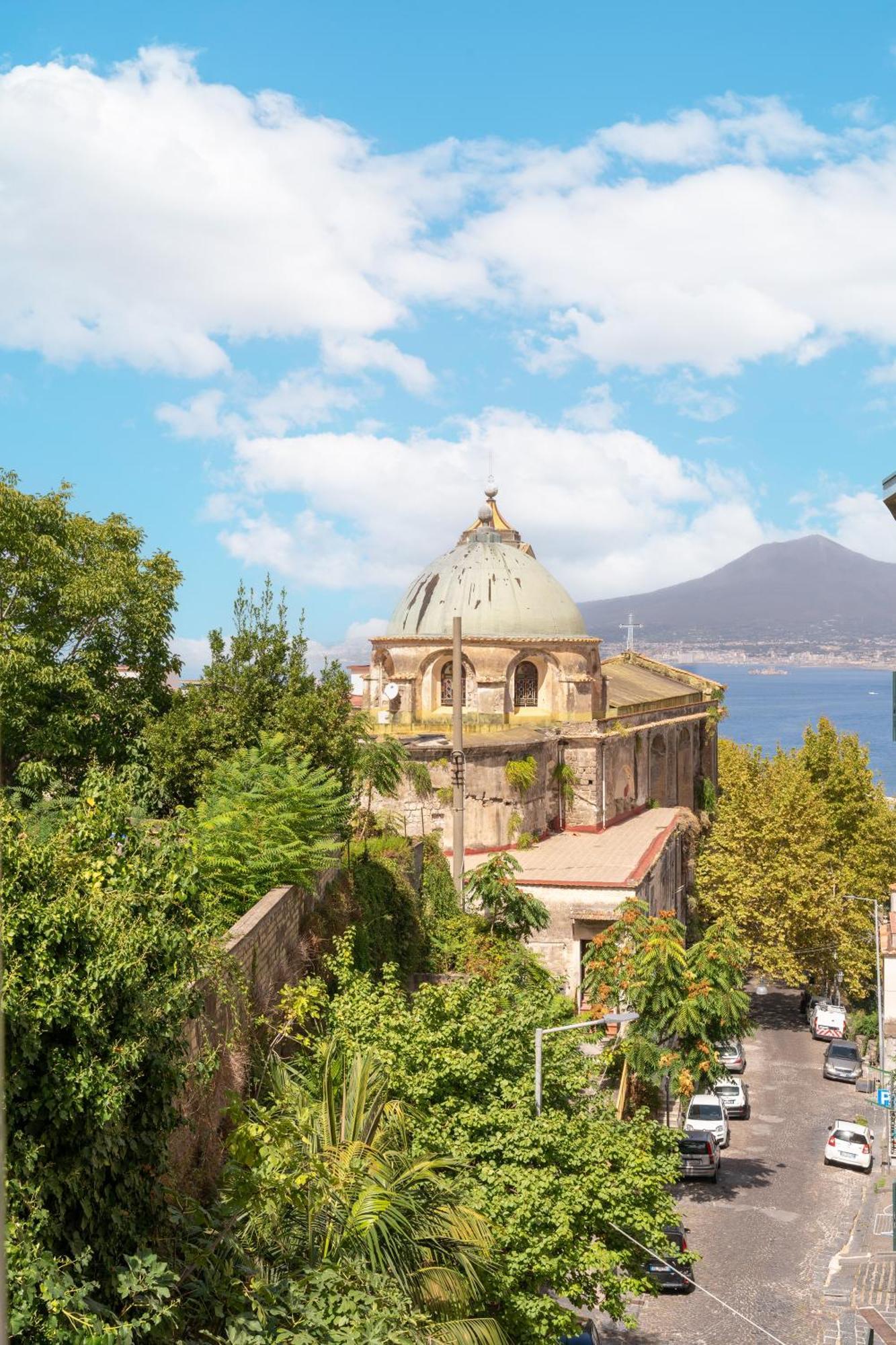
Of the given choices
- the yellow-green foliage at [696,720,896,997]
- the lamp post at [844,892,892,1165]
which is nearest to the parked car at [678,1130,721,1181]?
the lamp post at [844,892,892,1165]

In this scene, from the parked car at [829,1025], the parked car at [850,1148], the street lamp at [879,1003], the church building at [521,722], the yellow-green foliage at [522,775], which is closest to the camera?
the parked car at [850,1148]

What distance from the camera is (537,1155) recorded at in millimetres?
14969

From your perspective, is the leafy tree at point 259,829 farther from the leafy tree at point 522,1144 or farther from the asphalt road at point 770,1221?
the asphalt road at point 770,1221

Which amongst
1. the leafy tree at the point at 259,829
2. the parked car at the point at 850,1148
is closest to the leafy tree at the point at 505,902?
the parked car at the point at 850,1148

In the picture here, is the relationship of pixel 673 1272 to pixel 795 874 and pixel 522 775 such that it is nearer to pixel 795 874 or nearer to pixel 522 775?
pixel 522 775

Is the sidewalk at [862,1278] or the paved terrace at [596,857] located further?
the paved terrace at [596,857]

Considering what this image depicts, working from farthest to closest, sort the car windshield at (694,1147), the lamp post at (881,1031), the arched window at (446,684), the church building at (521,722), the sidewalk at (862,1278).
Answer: the arched window at (446,684) → the church building at (521,722) → the lamp post at (881,1031) → the car windshield at (694,1147) → the sidewalk at (862,1278)

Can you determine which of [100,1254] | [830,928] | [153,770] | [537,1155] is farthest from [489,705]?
[100,1254]

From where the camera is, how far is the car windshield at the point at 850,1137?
102 ft

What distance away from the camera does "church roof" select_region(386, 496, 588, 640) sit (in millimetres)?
43781

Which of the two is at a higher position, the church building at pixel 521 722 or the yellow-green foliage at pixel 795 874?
the church building at pixel 521 722

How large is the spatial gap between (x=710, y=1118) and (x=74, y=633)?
20.6 m

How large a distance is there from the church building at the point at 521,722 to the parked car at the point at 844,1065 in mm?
7111

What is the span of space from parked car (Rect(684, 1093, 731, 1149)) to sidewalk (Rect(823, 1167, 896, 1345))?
4.36 m
